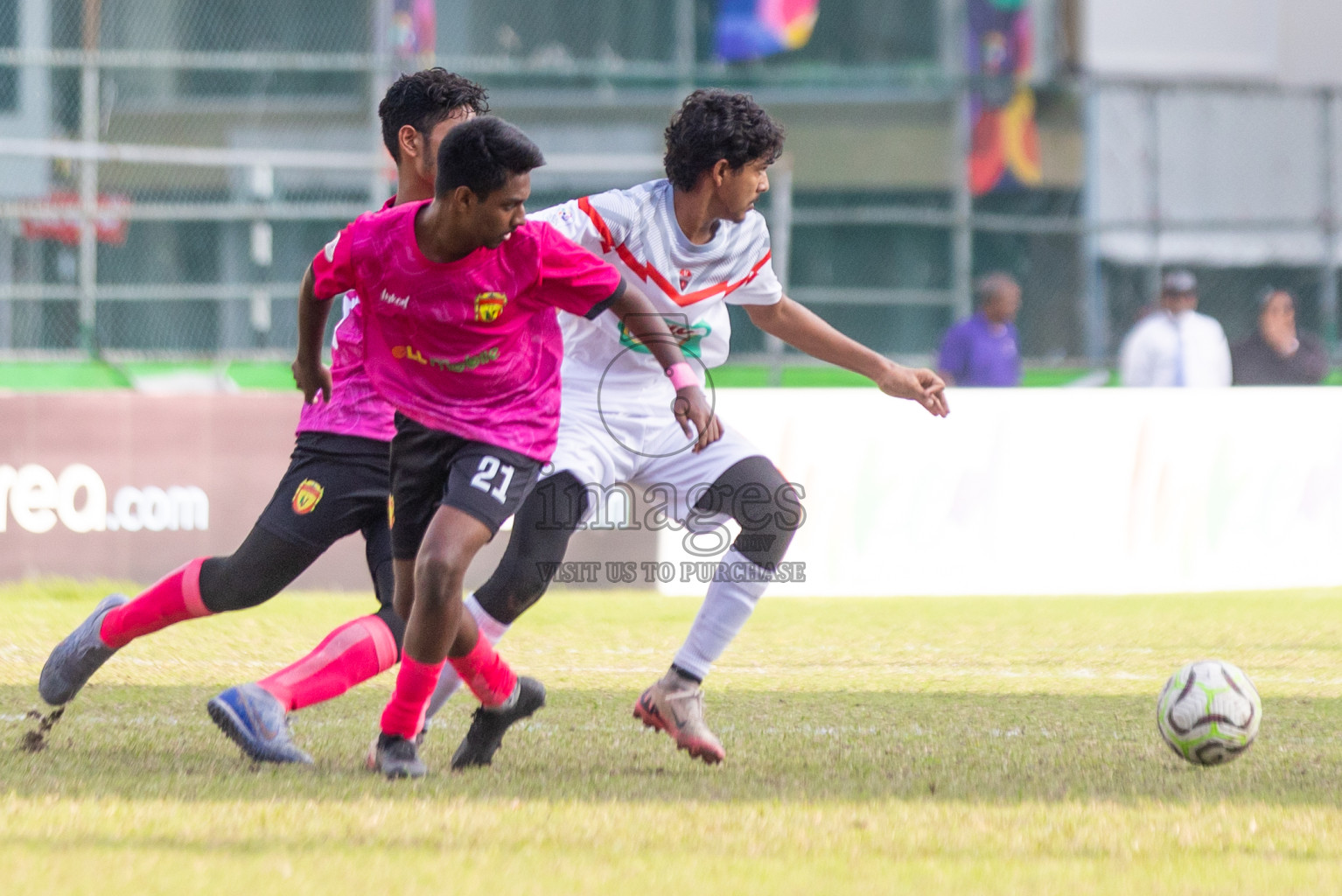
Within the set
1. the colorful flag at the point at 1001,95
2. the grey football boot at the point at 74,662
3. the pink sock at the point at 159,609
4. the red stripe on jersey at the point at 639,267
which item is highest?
the colorful flag at the point at 1001,95

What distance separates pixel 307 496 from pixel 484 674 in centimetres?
67

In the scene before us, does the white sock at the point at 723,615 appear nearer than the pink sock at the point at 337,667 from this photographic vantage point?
No

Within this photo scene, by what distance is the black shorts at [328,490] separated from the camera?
4.56 m

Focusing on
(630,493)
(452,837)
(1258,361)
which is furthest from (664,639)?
(1258,361)

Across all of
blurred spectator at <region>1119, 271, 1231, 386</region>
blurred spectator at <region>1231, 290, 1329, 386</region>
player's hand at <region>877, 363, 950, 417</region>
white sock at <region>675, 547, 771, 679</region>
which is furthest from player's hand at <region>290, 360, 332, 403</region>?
blurred spectator at <region>1231, 290, 1329, 386</region>

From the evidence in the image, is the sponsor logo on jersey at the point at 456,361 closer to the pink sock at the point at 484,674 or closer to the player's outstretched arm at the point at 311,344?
A: the player's outstretched arm at the point at 311,344

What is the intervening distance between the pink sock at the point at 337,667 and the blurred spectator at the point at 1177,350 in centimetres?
841

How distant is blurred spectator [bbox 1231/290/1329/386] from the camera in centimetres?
1215

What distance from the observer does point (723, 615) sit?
4883mm

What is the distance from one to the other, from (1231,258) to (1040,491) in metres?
11.3

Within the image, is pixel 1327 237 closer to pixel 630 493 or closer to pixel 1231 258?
pixel 1231 258

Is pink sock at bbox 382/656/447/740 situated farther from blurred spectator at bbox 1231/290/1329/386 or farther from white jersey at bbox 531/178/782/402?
blurred spectator at bbox 1231/290/1329/386

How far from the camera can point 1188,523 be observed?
9.94 meters

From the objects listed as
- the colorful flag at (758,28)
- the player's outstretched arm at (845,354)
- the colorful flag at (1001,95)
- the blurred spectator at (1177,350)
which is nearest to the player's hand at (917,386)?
the player's outstretched arm at (845,354)
